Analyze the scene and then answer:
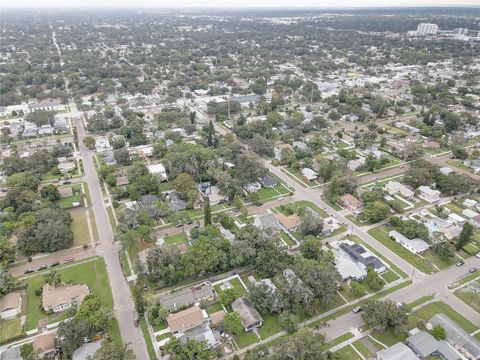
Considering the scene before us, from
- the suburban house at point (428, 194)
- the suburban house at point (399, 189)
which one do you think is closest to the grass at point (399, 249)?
the suburban house at point (399, 189)

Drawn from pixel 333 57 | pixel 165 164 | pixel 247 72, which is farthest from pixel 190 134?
pixel 333 57

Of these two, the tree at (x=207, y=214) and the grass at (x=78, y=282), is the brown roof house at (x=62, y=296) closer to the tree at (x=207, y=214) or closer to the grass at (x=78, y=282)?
the grass at (x=78, y=282)

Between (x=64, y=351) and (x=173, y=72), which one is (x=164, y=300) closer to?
(x=64, y=351)

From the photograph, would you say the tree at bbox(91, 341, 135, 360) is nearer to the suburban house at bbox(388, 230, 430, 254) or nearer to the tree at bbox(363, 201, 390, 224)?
the suburban house at bbox(388, 230, 430, 254)

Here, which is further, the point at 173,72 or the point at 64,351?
the point at 173,72

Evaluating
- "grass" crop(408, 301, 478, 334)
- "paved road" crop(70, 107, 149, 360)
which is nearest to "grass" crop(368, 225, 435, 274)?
"grass" crop(408, 301, 478, 334)

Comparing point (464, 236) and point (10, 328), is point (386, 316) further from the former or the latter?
point (10, 328)
